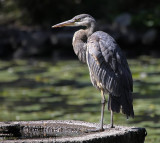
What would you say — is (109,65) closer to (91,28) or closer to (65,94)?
(91,28)

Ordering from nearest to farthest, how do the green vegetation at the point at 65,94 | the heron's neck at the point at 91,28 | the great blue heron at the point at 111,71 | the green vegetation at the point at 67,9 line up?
the great blue heron at the point at 111,71, the heron's neck at the point at 91,28, the green vegetation at the point at 65,94, the green vegetation at the point at 67,9

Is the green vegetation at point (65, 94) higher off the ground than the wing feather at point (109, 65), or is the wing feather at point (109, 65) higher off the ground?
the wing feather at point (109, 65)

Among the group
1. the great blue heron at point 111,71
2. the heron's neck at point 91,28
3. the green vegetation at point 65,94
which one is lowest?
the green vegetation at point 65,94

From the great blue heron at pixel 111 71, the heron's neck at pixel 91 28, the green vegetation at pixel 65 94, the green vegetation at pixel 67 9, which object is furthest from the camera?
the green vegetation at pixel 67 9

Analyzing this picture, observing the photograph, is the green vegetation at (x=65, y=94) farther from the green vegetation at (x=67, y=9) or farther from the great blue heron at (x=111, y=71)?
the green vegetation at (x=67, y=9)

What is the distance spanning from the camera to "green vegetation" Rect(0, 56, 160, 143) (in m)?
6.86

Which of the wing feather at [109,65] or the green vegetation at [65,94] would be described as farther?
the green vegetation at [65,94]

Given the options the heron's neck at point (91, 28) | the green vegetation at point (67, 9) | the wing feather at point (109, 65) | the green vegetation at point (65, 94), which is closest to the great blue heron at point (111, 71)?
the wing feather at point (109, 65)

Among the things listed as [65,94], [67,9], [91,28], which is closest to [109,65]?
[91,28]

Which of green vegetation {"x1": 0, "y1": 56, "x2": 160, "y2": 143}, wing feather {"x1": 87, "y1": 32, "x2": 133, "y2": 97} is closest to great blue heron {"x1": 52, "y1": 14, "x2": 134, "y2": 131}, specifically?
wing feather {"x1": 87, "y1": 32, "x2": 133, "y2": 97}

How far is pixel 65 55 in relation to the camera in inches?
564

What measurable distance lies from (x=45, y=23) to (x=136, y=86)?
8231mm

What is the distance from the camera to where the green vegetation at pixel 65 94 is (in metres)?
6.86

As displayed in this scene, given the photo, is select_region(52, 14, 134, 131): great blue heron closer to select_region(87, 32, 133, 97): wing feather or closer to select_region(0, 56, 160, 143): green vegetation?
select_region(87, 32, 133, 97): wing feather
